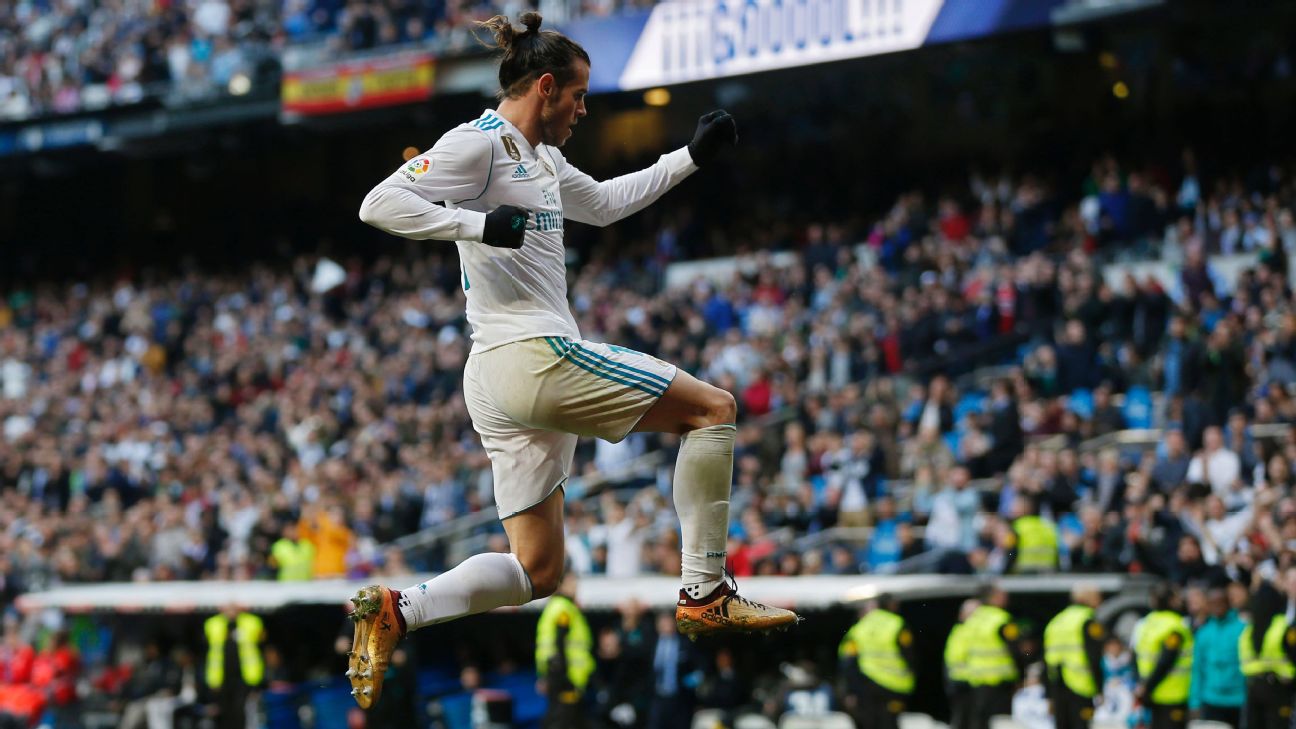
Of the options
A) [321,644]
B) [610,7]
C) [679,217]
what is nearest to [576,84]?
[321,644]

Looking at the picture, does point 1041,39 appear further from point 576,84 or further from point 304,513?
point 576,84

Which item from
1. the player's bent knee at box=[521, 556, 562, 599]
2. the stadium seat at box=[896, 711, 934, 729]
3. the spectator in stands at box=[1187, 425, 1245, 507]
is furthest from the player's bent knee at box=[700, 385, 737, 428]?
the spectator in stands at box=[1187, 425, 1245, 507]

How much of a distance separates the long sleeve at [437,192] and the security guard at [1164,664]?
8051 millimetres

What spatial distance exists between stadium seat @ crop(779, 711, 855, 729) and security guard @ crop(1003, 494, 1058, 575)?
1735 mm

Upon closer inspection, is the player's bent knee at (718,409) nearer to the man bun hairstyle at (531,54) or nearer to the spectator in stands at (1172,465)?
the man bun hairstyle at (531,54)

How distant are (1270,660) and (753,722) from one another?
4.18 metres

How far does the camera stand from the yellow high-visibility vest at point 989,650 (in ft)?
43.0

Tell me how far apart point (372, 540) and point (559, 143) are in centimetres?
1336

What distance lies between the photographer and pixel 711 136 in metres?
6.59

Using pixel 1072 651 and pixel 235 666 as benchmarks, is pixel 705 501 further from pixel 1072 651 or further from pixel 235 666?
pixel 235 666

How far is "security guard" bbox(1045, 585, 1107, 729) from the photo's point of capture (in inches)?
500

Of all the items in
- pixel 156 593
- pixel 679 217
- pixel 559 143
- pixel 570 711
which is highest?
pixel 679 217

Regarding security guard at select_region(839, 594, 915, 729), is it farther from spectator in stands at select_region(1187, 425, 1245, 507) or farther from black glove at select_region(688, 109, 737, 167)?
black glove at select_region(688, 109, 737, 167)

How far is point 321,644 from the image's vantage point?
18.6 m
